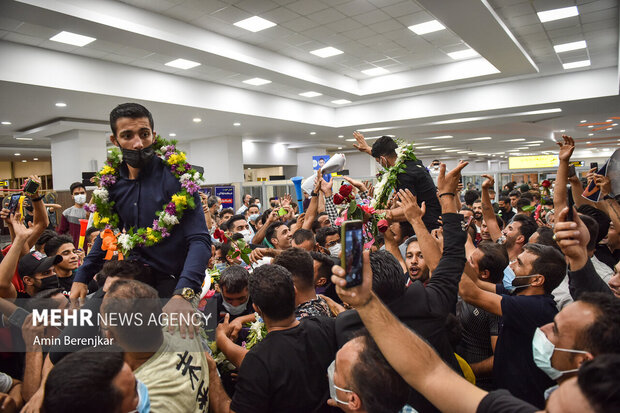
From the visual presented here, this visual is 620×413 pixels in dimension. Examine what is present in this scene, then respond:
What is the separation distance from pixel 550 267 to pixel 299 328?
1.43 metres

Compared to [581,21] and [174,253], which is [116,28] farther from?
[581,21]

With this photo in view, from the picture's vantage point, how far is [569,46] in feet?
29.3

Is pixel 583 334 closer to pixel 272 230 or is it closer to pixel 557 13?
pixel 272 230

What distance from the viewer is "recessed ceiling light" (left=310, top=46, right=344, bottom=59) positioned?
29.3 ft

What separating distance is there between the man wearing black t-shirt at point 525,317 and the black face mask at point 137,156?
179 centimetres

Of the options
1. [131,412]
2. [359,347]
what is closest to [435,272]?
[359,347]

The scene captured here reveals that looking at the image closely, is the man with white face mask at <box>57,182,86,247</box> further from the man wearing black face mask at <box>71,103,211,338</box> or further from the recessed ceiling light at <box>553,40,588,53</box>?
the recessed ceiling light at <box>553,40,588,53</box>

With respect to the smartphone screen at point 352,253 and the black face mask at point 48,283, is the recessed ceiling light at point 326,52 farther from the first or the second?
the smartphone screen at point 352,253

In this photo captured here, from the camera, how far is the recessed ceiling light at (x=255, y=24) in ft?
23.7

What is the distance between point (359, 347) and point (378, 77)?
10.9 m

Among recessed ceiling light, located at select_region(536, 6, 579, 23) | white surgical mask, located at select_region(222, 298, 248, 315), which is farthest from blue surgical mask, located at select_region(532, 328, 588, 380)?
recessed ceiling light, located at select_region(536, 6, 579, 23)

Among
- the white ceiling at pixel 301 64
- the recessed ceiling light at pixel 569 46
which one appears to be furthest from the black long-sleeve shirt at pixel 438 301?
the recessed ceiling light at pixel 569 46

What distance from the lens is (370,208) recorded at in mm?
3246

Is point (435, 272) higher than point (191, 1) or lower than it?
lower
